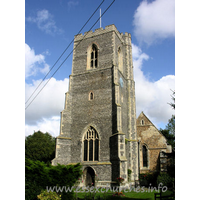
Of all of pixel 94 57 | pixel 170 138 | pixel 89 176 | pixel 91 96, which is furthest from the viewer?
pixel 170 138

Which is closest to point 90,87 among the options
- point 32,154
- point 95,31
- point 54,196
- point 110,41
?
point 110,41

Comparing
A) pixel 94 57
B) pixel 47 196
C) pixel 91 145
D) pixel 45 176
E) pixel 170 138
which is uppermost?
pixel 94 57

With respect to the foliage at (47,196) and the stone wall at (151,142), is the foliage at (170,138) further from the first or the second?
the foliage at (47,196)

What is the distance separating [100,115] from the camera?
790 inches

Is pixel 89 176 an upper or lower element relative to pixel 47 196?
lower

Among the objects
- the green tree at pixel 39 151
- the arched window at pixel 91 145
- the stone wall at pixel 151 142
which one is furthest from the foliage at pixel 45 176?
the green tree at pixel 39 151

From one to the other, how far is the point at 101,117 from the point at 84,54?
349 inches

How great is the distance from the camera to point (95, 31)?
2453cm

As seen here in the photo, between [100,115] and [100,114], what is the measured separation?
11 centimetres

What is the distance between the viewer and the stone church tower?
59.3 ft

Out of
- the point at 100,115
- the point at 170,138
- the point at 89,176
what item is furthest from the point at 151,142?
the point at 170,138

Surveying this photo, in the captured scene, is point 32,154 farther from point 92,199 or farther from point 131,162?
point 92,199

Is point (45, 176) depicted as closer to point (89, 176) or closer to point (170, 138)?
point (89, 176)

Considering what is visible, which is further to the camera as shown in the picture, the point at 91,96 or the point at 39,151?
the point at 39,151
